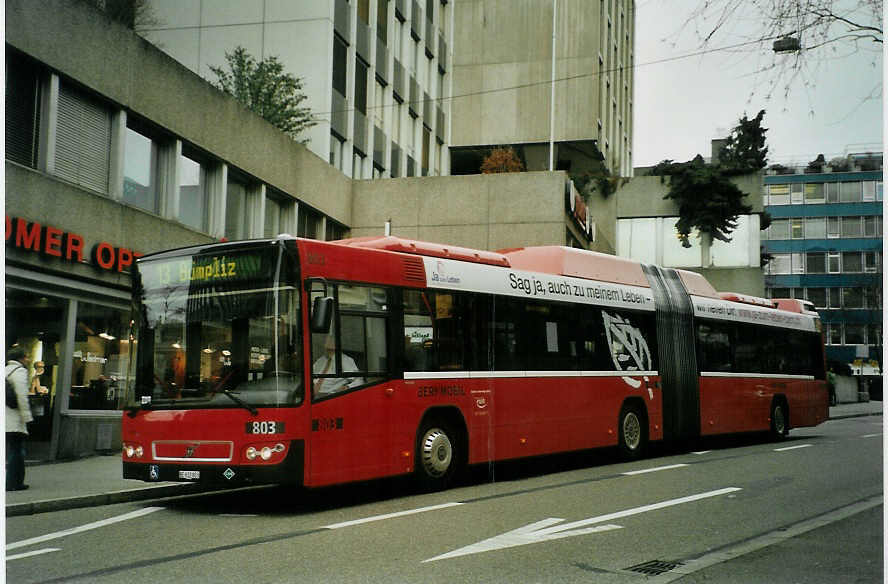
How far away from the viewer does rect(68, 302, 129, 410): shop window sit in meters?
16.2

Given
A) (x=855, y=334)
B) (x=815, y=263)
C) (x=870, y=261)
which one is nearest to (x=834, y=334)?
(x=815, y=263)

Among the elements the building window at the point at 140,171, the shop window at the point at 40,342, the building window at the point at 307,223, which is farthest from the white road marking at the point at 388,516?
the building window at the point at 307,223

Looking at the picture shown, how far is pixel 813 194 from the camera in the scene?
42.8ft

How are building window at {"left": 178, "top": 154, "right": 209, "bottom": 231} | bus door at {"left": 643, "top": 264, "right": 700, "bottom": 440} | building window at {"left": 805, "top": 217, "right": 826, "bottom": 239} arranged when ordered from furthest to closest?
building window at {"left": 178, "top": 154, "right": 209, "bottom": 231}
bus door at {"left": 643, "top": 264, "right": 700, "bottom": 440}
building window at {"left": 805, "top": 217, "right": 826, "bottom": 239}

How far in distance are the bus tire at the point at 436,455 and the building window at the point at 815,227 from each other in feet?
17.4

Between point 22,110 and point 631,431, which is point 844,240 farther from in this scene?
point 22,110

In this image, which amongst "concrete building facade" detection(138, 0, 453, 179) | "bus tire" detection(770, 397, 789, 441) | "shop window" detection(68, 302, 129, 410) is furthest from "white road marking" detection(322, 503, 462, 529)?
"concrete building facade" detection(138, 0, 453, 179)

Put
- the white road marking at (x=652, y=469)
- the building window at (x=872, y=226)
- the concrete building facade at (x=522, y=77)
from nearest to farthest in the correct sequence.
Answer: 1. the building window at (x=872, y=226)
2. the white road marking at (x=652, y=469)
3. the concrete building facade at (x=522, y=77)

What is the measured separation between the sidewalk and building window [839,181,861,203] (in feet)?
27.8

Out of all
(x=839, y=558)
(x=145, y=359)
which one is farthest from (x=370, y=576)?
(x=145, y=359)

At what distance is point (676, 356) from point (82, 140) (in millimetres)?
10849

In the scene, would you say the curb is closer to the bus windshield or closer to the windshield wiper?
the bus windshield

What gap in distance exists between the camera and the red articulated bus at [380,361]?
10258mm

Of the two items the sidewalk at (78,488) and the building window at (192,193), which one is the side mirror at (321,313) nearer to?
the sidewalk at (78,488)
